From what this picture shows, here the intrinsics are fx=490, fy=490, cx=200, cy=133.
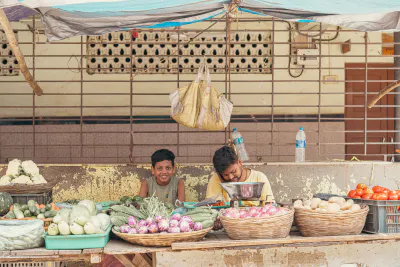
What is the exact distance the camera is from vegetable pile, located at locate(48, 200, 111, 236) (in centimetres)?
347

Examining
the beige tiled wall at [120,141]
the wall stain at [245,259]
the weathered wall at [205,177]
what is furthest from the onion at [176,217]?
the beige tiled wall at [120,141]

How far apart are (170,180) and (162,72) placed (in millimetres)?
3063

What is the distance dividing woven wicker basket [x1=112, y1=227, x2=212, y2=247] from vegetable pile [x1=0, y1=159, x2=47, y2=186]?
1356mm

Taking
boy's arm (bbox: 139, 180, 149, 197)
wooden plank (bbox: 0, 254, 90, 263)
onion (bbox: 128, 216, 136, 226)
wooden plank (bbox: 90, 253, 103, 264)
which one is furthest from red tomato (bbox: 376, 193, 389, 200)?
boy's arm (bbox: 139, 180, 149, 197)

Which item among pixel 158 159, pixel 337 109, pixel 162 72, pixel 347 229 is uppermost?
pixel 162 72

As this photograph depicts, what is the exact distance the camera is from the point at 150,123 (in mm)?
8078

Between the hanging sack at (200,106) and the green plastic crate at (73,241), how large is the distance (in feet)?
6.57

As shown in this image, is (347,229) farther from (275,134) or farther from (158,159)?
(275,134)

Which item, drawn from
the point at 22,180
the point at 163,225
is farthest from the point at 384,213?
the point at 22,180

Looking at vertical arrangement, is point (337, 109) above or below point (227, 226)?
above

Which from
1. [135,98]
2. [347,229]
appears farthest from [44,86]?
[347,229]

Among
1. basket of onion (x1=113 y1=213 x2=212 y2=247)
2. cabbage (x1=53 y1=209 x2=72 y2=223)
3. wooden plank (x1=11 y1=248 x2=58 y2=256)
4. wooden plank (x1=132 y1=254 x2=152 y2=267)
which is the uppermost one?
cabbage (x1=53 y1=209 x2=72 y2=223)

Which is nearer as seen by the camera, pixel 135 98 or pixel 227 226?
pixel 227 226

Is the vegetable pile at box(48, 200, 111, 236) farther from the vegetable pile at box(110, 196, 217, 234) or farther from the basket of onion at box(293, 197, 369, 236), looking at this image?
the basket of onion at box(293, 197, 369, 236)
